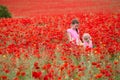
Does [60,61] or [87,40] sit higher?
[87,40]

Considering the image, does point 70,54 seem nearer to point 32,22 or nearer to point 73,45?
point 73,45

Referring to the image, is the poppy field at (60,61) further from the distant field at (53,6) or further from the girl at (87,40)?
the distant field at (53,6)

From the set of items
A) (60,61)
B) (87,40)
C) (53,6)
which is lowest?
(60,61)

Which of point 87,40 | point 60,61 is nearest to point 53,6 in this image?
point 87,40

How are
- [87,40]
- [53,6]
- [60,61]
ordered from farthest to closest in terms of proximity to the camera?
[53,6] → [87,40] → [60,61]

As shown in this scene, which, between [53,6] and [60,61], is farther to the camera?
[53,6]

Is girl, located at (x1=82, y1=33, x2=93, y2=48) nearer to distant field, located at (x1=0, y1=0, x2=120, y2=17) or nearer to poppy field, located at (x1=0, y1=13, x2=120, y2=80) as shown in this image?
poppy field, located at (x1=0, y1=13, x2=120, y2=80)

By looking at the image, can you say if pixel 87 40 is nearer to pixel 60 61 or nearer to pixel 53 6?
pixel 60 61

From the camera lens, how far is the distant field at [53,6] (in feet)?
95.0

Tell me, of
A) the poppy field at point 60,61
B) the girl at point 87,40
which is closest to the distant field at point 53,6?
the poppy field at point 60,61

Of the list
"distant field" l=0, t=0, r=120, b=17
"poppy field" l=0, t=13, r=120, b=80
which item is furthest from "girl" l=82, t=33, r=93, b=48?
"distant field" l=0, t=0, r=120, b=17

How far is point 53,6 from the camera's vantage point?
30.5 meters

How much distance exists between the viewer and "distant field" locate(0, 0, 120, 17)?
29.0 metres

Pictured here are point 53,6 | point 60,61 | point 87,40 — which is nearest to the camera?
point 60,61
